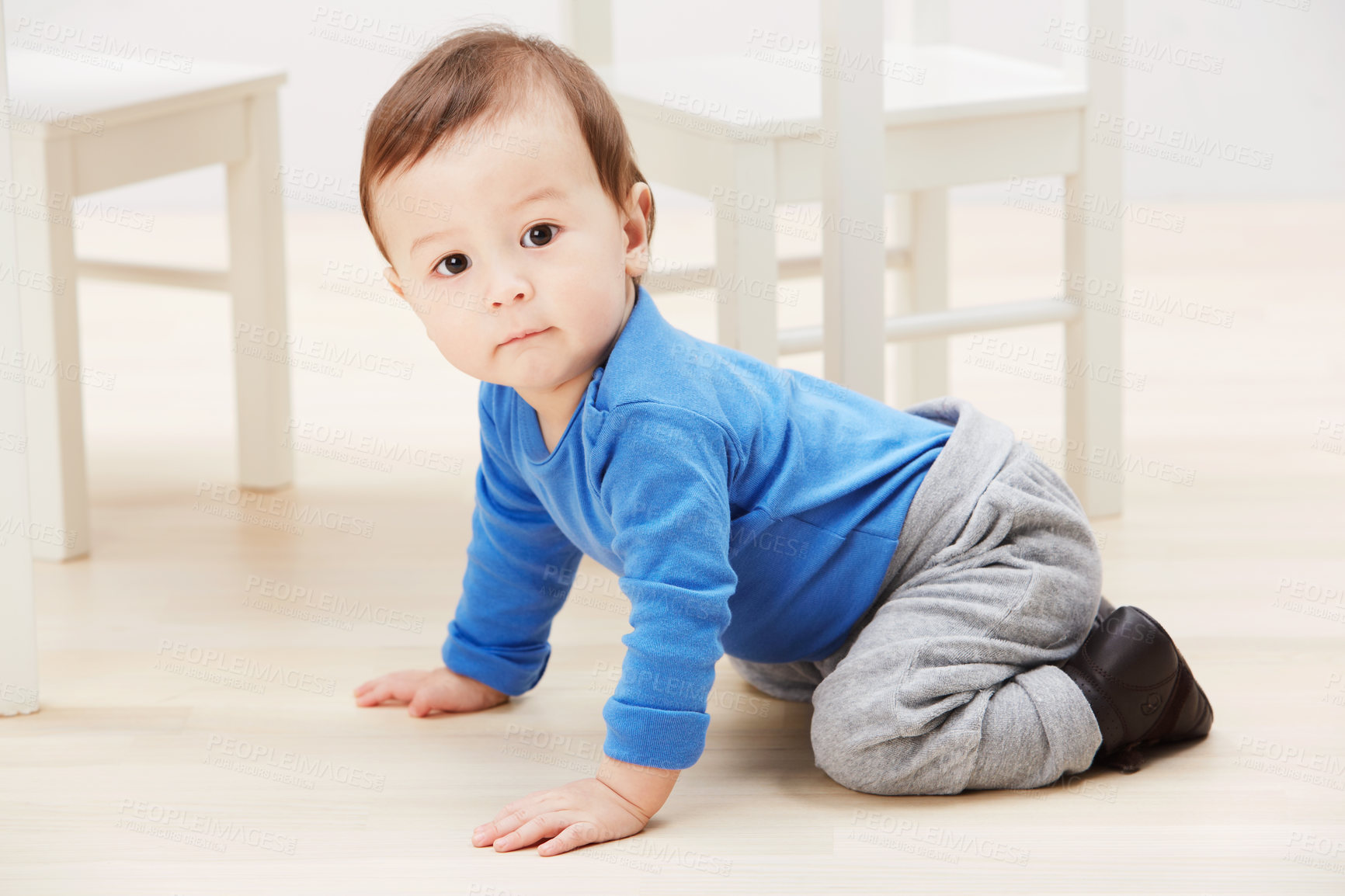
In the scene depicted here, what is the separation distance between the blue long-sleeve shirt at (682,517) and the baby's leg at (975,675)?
0.17ft

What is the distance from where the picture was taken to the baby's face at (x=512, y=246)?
0.84 metres

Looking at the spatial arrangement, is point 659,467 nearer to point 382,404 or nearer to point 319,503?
point 319,503

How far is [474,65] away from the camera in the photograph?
86cm

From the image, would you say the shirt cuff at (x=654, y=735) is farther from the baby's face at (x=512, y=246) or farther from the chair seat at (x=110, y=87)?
the chair seat at (x=110, y=87)

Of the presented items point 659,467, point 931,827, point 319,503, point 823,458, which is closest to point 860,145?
point 823,458

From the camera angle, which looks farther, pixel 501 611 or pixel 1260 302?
pixel 1260 302

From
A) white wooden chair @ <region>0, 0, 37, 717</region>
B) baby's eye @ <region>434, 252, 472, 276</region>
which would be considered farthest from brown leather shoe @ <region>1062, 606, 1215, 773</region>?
white wooden chair @ <region>0, 0, 37, 717</region>

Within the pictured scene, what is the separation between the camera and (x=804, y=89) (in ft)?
4.72

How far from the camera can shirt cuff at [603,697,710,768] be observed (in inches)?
33.6

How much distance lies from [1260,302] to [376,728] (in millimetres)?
1887

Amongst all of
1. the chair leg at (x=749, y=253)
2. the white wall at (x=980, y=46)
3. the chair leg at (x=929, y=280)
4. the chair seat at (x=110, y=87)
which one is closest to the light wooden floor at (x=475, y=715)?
the chair leg at (x=929, y=280)

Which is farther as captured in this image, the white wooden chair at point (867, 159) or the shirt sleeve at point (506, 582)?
the white wooden chair at point (867, 159)

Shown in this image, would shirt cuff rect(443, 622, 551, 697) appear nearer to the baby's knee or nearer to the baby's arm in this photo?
the baby's arm

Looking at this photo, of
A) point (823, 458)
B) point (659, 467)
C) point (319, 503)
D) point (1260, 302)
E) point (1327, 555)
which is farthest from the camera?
point (1260, 302)
